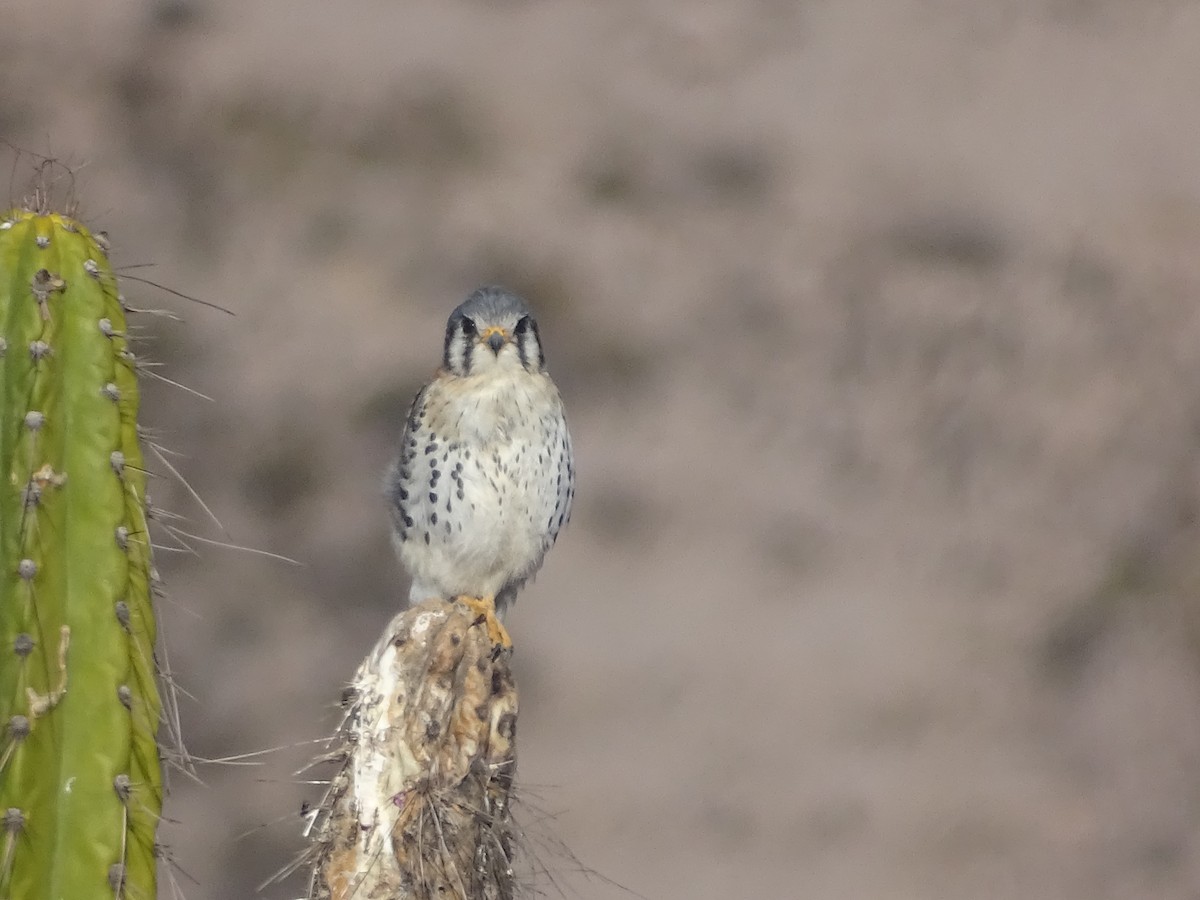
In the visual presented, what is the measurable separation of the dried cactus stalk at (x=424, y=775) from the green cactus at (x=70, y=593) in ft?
0.78

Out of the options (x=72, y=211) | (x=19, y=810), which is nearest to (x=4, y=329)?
(x=72, y=211)

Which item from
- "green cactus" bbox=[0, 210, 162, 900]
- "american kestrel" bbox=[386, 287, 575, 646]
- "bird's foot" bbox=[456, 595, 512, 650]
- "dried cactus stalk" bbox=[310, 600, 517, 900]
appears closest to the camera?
"green cactus" bbox=[0, 210, 162, 900]

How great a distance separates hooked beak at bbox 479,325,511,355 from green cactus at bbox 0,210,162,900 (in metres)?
1.05

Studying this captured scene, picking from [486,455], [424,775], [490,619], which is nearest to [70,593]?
[424,775]

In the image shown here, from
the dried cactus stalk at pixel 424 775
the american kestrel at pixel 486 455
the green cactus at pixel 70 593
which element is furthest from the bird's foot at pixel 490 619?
the green cactus at pixel 70 593

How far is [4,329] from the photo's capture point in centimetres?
150

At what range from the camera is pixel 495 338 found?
2.56 meters

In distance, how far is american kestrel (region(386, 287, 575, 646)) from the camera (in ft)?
8.38

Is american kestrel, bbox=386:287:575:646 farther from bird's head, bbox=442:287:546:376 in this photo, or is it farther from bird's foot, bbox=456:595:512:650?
bird's foot, bbox=456:595:512:650

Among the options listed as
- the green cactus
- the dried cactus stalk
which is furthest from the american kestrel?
the green cactus

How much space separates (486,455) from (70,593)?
1166mm

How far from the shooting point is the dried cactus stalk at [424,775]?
5.26ft

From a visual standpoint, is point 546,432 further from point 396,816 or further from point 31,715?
point 31,715

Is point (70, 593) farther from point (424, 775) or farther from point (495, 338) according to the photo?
point (495, 338)
